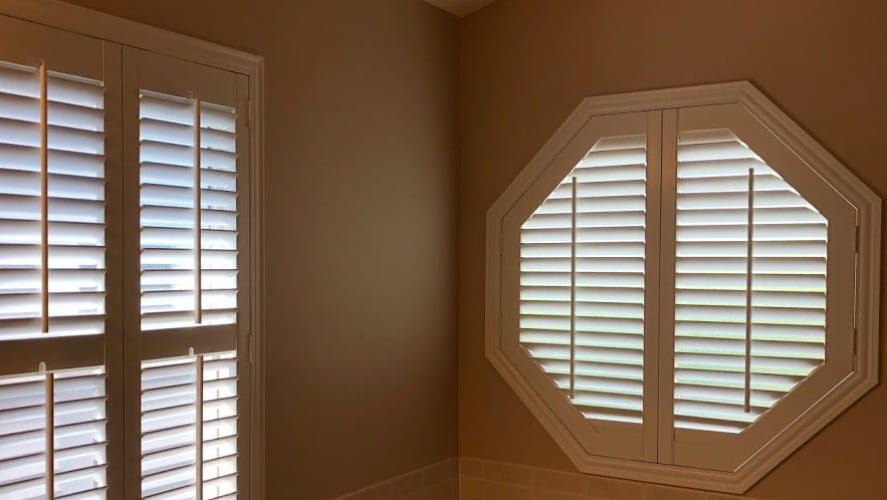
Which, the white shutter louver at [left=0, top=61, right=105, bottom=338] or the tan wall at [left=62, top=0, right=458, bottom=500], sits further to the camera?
the tan wall at [left=62, top=0, right=458, bottom=500]

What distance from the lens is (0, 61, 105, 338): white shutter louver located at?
1.39m

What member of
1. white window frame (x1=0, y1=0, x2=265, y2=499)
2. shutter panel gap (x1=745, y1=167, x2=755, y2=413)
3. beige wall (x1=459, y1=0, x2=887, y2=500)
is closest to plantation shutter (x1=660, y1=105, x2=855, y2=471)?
shutter panel gap (x1=745, y1=167, x2=755, y2=413)

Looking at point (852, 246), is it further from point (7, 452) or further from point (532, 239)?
point (7, 452)

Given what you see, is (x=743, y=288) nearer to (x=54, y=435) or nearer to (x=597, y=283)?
(x=597, y=283)

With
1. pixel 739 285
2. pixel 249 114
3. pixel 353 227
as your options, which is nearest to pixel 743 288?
pixel 739 285

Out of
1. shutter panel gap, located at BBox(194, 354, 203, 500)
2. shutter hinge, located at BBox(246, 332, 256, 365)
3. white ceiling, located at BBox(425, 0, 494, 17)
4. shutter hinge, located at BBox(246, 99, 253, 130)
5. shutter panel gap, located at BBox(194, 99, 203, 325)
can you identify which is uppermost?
white ceiling, located at BBox(425, 0, 494, 17)

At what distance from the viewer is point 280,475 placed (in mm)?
1936

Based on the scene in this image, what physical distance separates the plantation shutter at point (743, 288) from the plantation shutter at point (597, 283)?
0.08 meters

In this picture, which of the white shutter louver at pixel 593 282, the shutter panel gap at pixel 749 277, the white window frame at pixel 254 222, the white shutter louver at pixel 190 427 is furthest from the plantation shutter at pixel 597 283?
the white shutter louver at pixel 190 427

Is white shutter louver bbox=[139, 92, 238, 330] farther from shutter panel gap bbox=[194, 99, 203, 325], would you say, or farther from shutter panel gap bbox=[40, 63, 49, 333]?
shutter panel gap bbox=[40, 63, 49, 333]

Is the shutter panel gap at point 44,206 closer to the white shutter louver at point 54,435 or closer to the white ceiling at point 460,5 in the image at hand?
the white shutter louver at point 54,435

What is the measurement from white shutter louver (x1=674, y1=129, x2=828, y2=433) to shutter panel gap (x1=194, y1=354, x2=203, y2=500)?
4.14ft

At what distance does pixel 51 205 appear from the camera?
4.73 ft

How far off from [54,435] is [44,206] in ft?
1.34
